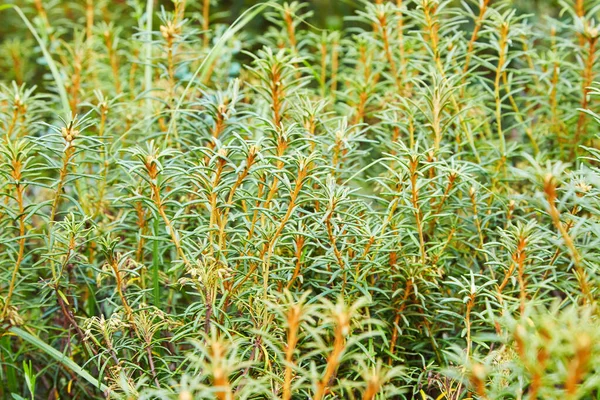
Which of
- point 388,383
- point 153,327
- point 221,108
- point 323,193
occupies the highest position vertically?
point 221,108

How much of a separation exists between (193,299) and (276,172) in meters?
0.72

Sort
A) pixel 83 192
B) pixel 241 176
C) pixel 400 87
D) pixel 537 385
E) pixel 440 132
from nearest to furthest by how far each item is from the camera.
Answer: pixel 537 385
pixel 241 176
pixel 440 132
pixel 83 192
pixel 400 87

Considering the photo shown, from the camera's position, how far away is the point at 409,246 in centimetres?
149

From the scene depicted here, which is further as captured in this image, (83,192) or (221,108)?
(83,192)

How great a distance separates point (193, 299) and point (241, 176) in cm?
71

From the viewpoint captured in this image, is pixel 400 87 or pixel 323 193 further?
pixel 400 87

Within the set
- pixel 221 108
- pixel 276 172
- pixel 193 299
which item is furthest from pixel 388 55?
pixel 193 299

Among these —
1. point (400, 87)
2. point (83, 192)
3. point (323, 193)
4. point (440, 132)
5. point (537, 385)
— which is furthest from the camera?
point (400, 87)

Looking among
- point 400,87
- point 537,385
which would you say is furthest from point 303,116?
point 537,385

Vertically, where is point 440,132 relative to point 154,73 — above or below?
above

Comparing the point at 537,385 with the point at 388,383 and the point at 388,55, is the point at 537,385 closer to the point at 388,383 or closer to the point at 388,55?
the point at 388,383

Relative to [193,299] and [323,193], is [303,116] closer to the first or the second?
[323,193]

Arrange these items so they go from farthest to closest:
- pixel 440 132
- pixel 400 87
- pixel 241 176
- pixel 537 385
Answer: pixel 400 87
pixel 440 132
pixel 241 176
pixel 537 385

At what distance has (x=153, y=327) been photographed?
1317 mm
